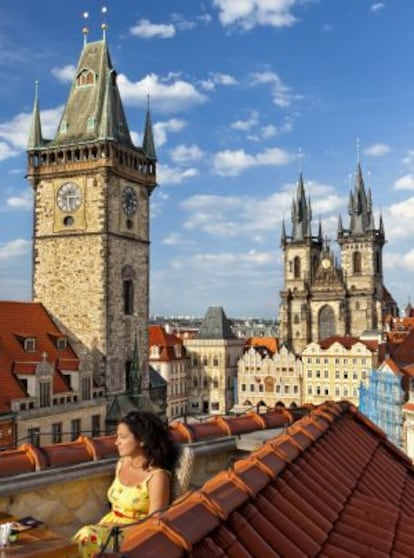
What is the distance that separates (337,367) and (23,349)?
46513 mm

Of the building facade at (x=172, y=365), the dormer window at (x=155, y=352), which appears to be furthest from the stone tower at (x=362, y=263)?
the dormer window at (x=155, y=352)

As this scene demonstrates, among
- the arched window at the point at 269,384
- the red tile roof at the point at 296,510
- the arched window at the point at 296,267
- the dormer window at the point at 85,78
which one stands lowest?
the arched window at the point at 269,384

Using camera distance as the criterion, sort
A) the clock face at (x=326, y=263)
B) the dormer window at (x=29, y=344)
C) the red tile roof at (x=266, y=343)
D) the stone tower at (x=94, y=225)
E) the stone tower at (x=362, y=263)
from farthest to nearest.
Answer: the clock face at (x=326, y=263)
the red tile roof at (x=266, y=343)
the stone tower at (x=362, y=263)
the stone tower at (x=94, y=225)
the dormer window at (x=29, y=344)

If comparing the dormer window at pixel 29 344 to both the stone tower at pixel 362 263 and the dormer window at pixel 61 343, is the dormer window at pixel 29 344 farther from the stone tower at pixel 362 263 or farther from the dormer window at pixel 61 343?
the stone tower at pixel 362 263

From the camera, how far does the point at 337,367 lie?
65.2 meters

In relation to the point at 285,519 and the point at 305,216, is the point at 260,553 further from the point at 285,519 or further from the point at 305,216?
the point at 305,216

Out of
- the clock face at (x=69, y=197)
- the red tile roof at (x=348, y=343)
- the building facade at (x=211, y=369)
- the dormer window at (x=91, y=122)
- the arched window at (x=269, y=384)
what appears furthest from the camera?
the building facade at (x=211, y=369)

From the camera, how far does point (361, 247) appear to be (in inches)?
3108

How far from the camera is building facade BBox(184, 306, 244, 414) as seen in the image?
69.7 metres

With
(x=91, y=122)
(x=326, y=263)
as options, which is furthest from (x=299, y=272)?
(x=91, y=122)

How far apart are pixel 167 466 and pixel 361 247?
3056 inches

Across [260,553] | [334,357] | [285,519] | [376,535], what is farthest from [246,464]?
[334,357]

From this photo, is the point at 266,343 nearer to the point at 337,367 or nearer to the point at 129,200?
the point at 337,367

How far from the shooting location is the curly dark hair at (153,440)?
3.78 metres
